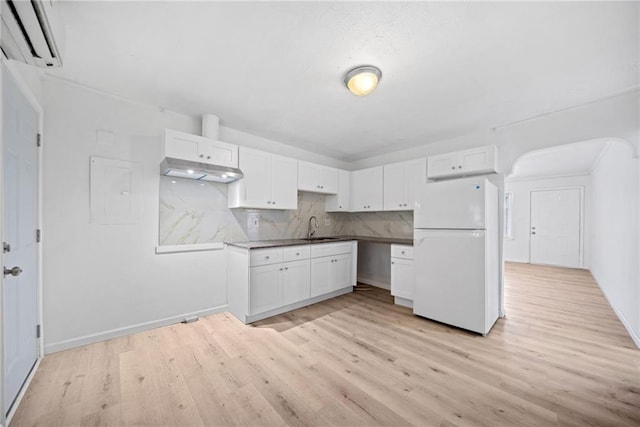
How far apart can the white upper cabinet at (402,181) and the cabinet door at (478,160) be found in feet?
1.64

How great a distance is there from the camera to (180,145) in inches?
106

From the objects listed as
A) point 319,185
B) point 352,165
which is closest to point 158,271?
point 319,185

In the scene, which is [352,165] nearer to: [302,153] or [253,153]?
Answer: [302,153]

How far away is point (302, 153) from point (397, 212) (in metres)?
1.96

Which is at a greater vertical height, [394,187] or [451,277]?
[394,187]

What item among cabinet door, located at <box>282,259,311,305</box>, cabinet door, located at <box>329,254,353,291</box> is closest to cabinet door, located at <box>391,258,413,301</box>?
cabinet door, located at <box>329,254,353,291</box>

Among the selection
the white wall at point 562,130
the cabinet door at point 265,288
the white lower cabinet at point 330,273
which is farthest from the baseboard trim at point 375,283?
the white wall at point 562,130

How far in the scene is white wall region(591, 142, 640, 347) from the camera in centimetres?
262

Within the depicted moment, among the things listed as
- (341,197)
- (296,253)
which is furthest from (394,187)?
(296,253)

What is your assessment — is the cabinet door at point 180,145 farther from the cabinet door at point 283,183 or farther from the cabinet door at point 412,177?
the cabinet door at point 412,177

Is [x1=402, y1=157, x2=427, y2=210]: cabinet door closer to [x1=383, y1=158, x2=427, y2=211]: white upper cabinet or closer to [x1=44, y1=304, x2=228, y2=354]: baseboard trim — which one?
[x1=383, y1=158, x2=427, y2=211]: white upper cabinet

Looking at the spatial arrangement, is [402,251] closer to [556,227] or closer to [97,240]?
[97,240]

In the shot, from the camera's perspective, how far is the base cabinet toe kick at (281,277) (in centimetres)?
291

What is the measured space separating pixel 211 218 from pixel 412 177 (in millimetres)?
2933
